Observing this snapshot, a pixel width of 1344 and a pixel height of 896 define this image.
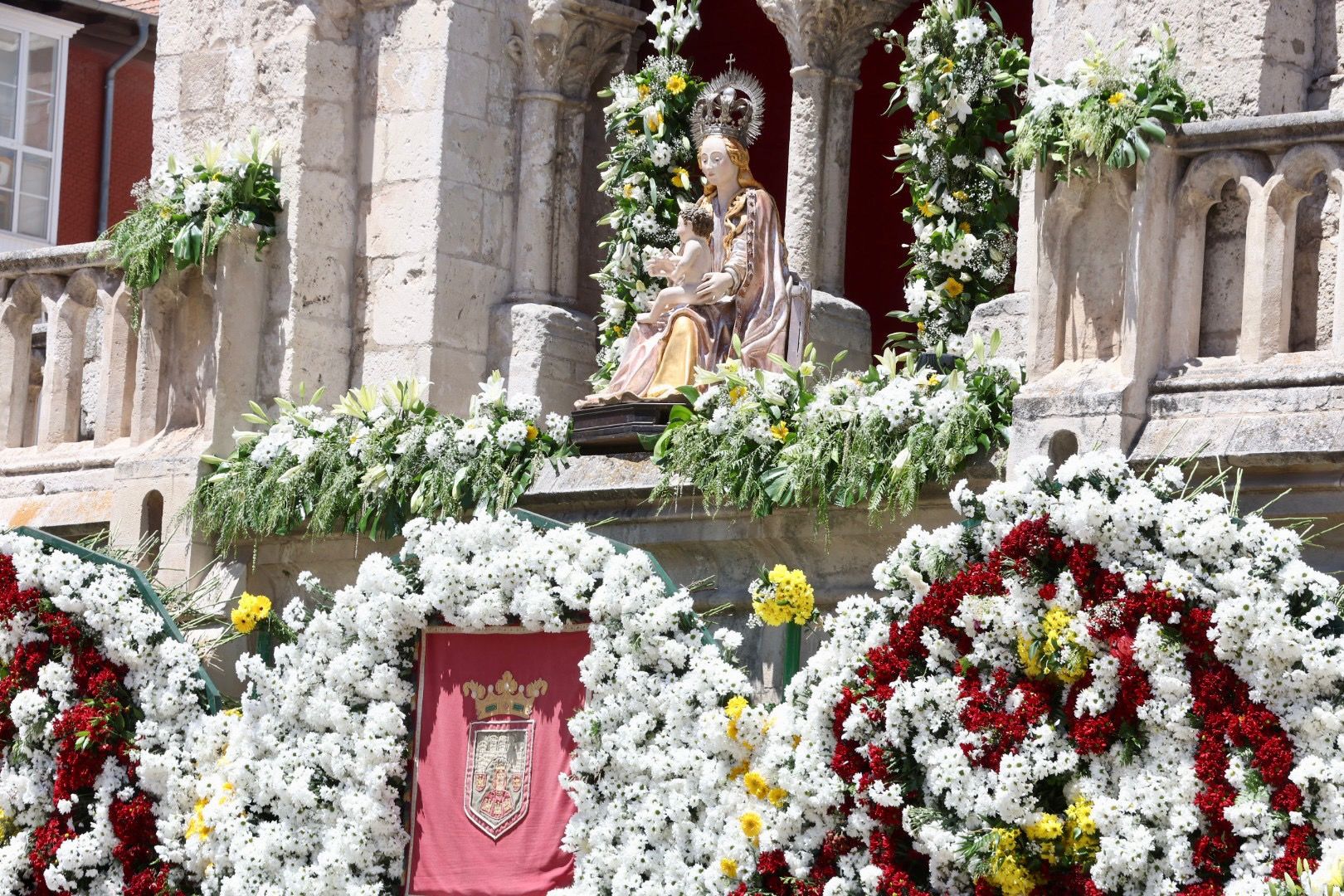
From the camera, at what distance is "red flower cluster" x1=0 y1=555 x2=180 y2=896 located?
853cm

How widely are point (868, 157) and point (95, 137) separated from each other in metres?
6.70

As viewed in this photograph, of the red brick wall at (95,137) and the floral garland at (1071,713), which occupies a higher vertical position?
the red brick wall at (95,137)

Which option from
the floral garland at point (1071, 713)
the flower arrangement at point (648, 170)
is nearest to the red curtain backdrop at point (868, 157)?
the flower arrangement at point (648, 170)

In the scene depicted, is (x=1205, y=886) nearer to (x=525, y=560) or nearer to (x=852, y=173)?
(x=525, y=560)

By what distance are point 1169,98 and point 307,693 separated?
3249 mm

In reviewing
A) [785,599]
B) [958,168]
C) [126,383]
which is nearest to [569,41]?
[958,168]

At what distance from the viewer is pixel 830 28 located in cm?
1023

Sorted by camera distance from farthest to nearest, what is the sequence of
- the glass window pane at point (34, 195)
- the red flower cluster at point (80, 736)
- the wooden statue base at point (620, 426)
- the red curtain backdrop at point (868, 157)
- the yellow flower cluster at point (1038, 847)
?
1. the glass window pane at point (34, 195)
2. the red curtain backdrop at point (868, 157)
3. the wooden statue base at point (620, 426)
4. the red flower cluster at point (80, 736)
5. the yellow flower cluster at point (1038, 847)

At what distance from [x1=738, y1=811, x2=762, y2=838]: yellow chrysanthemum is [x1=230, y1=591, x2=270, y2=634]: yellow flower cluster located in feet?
6.52

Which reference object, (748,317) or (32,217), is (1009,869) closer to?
(748,317)

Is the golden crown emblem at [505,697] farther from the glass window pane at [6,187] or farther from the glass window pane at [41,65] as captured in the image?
the glass window pane at [41,65]

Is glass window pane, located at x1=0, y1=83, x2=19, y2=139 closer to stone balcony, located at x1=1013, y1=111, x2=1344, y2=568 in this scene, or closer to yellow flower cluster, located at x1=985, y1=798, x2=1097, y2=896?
stone balcony, located at x1=1013, y1=111, x2=1344, y2=568

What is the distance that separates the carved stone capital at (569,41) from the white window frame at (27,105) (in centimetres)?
618

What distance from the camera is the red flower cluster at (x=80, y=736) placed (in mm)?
8531
